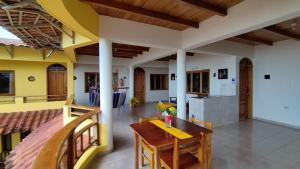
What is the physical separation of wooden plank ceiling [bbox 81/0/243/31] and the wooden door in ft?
19.8

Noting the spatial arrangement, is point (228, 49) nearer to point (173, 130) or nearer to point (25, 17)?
point (173, 130)

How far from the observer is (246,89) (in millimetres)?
5996

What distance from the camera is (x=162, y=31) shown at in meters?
4.05

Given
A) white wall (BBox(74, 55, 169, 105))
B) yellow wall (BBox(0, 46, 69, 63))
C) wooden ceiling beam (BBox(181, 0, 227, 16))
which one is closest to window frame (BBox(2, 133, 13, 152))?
white wall (BBox(74, 55, 169, 105))

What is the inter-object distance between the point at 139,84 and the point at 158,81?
1.41m

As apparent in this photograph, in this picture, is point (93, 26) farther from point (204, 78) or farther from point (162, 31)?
point (204, 78)

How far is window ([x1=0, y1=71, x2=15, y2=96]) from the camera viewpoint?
7105 millimetres

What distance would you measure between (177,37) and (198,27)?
0.69 m

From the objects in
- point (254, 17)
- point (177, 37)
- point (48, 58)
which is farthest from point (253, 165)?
point (48, 58)

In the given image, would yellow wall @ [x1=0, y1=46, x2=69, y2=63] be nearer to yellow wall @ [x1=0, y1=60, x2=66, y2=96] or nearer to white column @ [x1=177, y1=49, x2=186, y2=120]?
yellow wall @ [x1=0, y1=60, x2=66, y2=96]

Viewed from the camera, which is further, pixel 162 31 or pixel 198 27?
pixel 162 31

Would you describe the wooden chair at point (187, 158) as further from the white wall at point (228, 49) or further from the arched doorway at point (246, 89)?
the arched doorway at point (246, 89)

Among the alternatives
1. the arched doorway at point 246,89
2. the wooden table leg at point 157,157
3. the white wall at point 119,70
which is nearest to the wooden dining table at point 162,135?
the wooden table leg at point 157,157

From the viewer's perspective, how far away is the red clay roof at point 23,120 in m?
5.74
